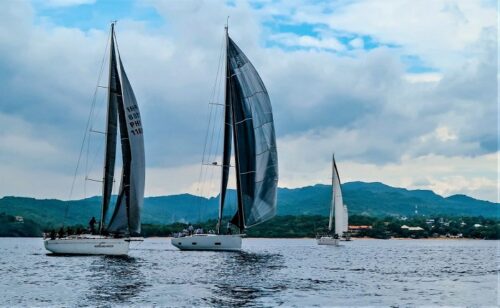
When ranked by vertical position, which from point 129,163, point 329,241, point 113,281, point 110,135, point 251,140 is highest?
point 251,140

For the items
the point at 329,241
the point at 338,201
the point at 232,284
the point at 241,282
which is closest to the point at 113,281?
the point at 232,284

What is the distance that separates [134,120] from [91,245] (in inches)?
544

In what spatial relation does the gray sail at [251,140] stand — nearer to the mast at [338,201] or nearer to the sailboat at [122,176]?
the sailboat at [122,176]

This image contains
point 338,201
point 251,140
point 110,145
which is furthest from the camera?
point 338,201

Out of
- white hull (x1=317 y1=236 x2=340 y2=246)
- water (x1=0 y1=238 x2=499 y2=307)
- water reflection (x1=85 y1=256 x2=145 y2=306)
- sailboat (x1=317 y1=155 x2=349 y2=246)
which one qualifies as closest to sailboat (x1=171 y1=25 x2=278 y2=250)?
water (x1=0 y1=238 x2=499 y2=307)

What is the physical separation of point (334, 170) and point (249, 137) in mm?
58596

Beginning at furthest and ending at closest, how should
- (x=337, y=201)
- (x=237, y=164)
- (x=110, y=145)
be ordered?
(x=337, y=201), (x=237, y=164), (x=110, y=145)

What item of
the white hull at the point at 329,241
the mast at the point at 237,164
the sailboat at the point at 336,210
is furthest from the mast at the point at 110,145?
the white hull at the point at 329,241

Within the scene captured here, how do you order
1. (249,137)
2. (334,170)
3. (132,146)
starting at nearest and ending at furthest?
(132,146) → (249,137) → (334,170)

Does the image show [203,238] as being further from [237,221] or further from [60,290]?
[60,290]

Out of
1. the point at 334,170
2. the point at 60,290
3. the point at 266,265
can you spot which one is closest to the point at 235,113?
the point at 266,265

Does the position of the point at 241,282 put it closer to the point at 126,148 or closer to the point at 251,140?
the point at 126,148

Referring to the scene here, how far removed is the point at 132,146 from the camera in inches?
3061

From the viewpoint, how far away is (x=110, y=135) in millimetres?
76062
